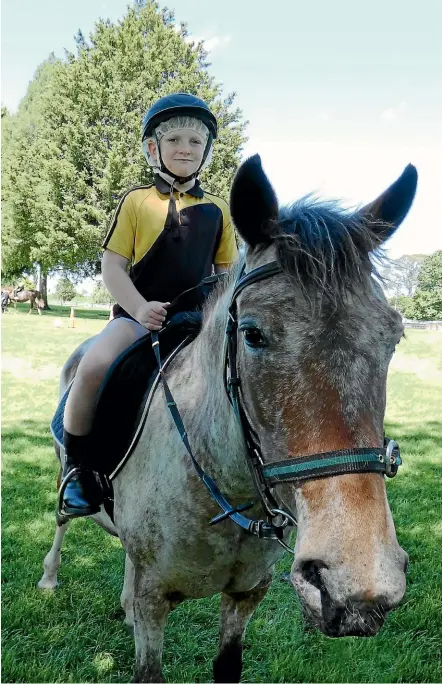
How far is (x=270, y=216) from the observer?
1820mm

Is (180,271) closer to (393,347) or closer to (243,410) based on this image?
(243,410)

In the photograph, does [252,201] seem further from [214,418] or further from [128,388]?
[128,388]

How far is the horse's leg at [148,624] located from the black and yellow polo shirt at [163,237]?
1504 millimetres

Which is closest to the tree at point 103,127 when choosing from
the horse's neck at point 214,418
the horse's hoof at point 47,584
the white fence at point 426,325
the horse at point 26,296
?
the horse at point 26,296

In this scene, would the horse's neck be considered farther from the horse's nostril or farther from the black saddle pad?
the horse's nostril

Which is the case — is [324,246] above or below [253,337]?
above

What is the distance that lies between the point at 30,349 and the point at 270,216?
707 inches

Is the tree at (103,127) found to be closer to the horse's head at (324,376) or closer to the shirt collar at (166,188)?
the shirt collar at (166,188)

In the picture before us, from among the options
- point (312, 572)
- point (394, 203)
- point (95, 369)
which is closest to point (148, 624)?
point (95, 369)

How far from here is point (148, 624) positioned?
2.46m

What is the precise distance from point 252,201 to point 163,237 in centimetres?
106

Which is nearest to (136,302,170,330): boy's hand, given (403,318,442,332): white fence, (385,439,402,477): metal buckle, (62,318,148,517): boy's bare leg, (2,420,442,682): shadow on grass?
(62,318,148,517): boy's bare leg

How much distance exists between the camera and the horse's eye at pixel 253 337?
1637 mm

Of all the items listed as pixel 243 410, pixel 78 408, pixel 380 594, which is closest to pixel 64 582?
pixel 78 408
